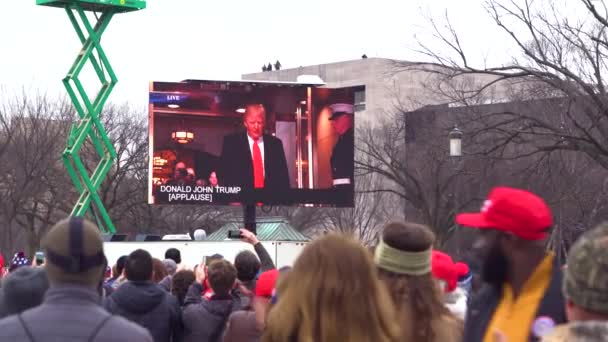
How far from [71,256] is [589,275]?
215cm

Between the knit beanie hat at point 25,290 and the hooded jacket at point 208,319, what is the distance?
348cm

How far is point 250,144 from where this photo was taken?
40062mm

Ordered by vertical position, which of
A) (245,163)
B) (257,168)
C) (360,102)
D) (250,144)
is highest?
(360,102)

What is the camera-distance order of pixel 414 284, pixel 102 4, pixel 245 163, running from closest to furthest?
pixel 414 284 → pixel 102 4 → pixel 245 163

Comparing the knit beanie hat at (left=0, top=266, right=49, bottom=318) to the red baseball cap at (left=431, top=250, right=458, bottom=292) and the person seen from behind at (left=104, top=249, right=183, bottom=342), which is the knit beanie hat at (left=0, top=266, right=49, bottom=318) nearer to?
the red baseball cap at (left=431, top=250, right=458, bottom=292)

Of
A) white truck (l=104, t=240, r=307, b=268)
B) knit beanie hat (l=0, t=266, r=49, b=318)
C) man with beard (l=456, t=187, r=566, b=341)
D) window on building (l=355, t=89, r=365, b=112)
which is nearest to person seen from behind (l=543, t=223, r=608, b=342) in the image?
man with beard (l=456, t=187, r=566, b=341)

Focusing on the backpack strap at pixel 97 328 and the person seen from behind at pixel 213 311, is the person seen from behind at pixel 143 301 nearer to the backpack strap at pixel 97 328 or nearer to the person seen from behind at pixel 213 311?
the person seen from behind at pixel 213 311

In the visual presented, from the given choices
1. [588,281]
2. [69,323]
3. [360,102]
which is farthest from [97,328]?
[360,102]

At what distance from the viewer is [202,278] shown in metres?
12.4

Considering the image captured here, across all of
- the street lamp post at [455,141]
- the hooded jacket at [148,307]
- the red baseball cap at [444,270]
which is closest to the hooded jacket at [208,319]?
the hooded jacket at [148,307]

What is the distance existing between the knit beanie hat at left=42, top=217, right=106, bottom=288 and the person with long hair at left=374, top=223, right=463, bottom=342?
53.0 inches

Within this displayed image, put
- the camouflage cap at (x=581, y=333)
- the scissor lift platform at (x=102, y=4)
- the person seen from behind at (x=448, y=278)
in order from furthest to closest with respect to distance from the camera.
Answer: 1. the scissor lift platform at (x=102, y=4)
2. the person seen from behind at (x=448, y=278)
3. the camouflage cap at (x=581, y=333)

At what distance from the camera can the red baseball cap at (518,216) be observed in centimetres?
492
